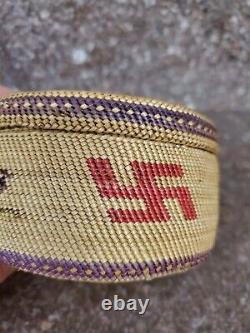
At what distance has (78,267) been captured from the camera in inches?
25.8

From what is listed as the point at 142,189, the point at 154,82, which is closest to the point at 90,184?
the point at 142,189

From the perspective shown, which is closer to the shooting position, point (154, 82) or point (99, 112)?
point (99, 112)

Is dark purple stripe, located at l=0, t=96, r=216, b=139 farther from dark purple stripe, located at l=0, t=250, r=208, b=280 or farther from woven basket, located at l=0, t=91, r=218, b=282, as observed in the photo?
dark purple stripe, located at l=0, t=250, r=208, b=280

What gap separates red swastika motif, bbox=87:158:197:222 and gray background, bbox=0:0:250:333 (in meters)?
0.26

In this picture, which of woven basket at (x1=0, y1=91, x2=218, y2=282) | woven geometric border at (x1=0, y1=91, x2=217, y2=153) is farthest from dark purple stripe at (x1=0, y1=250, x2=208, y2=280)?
woven geometric border at (x1=0, y1=91, x2=217, y2=153)

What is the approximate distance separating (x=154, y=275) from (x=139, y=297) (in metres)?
0.20

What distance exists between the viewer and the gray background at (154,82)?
0.86 meters

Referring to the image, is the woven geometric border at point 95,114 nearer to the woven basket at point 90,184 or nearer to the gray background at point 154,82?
the woven basket at point 90,184

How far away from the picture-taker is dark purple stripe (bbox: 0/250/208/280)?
2.15 feet

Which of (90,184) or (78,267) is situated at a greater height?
(90,184)

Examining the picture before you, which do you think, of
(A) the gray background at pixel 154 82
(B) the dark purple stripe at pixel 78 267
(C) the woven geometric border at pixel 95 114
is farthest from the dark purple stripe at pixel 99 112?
(A) the gray background at pixel 154 82

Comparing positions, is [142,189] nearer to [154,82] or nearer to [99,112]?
[99,112]

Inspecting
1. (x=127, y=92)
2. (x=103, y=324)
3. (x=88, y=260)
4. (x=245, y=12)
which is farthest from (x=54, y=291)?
(x=245, y=12)

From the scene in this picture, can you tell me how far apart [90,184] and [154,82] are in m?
0.43
